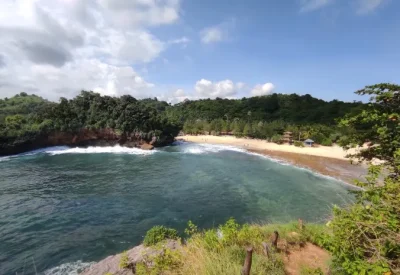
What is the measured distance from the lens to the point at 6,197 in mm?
24406

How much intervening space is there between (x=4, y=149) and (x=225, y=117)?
8704 centimetres

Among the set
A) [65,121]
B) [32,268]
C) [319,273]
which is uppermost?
[65,121]

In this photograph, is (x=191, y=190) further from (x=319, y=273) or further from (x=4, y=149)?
(x=4, y=149)

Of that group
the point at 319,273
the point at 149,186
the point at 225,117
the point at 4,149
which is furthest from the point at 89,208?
the point at 225,117

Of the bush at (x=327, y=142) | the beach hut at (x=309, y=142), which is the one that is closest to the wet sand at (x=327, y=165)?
the beach hut at (x=309, y=142)

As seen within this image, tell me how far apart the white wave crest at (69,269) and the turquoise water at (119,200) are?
0.06 m

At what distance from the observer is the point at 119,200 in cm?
2384

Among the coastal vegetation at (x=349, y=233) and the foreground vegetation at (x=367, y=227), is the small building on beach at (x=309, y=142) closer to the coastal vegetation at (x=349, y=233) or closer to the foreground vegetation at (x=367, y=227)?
the coastal vegetation at (x=349, y=233)

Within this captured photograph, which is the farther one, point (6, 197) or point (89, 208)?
point (6, 197)

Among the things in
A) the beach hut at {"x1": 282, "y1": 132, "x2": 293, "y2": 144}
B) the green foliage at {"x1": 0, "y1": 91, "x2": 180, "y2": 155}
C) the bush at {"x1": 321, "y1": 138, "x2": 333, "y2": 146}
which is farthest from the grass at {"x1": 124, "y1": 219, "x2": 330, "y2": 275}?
the beach hut at {"x1": 282, "y1": 132, "x2": 293, "y2": 144}

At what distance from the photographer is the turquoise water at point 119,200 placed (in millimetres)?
15516

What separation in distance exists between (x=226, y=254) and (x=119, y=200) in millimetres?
19051

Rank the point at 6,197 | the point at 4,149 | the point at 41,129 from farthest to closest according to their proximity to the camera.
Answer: the point at 41,129 < the point at 4,149 < the point at 6,197

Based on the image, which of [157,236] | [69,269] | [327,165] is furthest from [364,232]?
[327,165]
